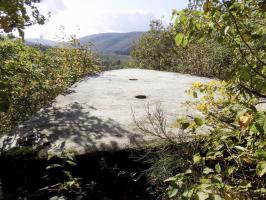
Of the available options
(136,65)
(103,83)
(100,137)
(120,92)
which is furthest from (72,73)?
(136,65)

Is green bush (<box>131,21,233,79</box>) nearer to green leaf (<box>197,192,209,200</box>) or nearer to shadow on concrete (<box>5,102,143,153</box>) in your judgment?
shadow on concrete (<box>5,102,143,153</box>)

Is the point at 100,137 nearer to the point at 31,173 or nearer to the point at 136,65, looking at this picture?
the point at 31,173

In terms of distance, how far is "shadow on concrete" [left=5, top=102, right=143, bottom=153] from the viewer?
4.09 meters

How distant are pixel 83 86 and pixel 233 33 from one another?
17.3ft

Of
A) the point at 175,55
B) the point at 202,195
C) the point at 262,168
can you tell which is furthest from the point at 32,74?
the point at 175,55

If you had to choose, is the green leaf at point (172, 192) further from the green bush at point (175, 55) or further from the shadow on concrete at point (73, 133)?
the green bush at point (175, 55)

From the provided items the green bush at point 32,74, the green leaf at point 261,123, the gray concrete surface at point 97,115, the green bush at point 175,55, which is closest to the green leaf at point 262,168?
the green leaf at point 261,123

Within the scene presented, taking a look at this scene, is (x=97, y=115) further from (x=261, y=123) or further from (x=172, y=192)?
(x=261, y=123)

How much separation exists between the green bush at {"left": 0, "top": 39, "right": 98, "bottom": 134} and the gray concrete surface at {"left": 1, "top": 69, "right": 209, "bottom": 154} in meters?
0.59

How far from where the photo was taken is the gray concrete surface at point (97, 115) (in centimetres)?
417

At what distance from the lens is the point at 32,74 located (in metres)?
5.09

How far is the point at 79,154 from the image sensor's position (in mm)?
3914

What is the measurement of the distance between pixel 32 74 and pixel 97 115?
3.98 ft

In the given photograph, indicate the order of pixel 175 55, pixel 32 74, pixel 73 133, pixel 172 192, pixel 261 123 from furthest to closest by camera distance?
pixel 175 55, pixel 32 74, pixel 73 133, pixel 172 192, pixel 261 123
